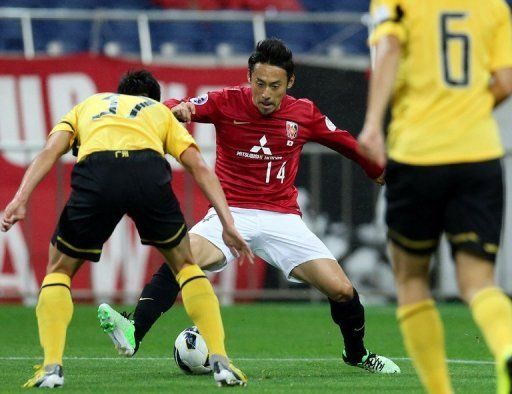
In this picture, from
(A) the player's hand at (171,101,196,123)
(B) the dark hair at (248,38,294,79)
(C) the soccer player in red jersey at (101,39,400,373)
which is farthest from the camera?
(B) the dark hair at (248,38,294,79)

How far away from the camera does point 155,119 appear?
7293 mm

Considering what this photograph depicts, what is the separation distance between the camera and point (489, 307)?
5.31 metres

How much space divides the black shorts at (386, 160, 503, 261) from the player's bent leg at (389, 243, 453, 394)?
0.41 feet

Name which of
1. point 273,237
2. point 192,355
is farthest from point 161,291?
point 273,237

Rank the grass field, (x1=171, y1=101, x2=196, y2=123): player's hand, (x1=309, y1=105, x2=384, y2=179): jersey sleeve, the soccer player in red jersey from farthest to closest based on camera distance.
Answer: (x1=309, y1=105, x2=384, y2=179): jersey sleeve → the soccer player in red jersey → (x1=171, y1=101, x2=196, y2=123): player's hand → the grass field

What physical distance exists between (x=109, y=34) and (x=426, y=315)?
33.8 ft

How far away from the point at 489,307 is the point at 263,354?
4.71m

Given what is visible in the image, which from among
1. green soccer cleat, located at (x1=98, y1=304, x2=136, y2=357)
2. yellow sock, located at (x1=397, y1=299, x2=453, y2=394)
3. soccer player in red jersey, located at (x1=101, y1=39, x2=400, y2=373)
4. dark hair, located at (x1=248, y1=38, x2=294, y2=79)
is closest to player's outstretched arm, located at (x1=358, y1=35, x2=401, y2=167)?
yellow sock, located at (x1=397, y1=299, x2=453, y2=394)

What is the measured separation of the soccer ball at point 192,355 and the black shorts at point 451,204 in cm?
293

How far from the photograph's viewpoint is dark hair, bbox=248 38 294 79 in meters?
8.61

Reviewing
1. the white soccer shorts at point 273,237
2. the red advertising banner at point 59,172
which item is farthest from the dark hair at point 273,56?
the red advertising banner at point 59,172

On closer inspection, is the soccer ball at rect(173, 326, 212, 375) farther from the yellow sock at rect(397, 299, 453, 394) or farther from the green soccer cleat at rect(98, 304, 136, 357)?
the yellow sock at rect(397, 299, 453, 394)

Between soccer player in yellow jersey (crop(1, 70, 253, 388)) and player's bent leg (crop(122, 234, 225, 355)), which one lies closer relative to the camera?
soccer player in yellow jersey (crop(1, 70, 253, 388))

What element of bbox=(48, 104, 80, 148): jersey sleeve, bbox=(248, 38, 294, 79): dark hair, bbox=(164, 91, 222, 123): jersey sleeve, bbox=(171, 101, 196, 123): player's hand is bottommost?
bbox=(164, 91, 222, 123): jersey sleeve
